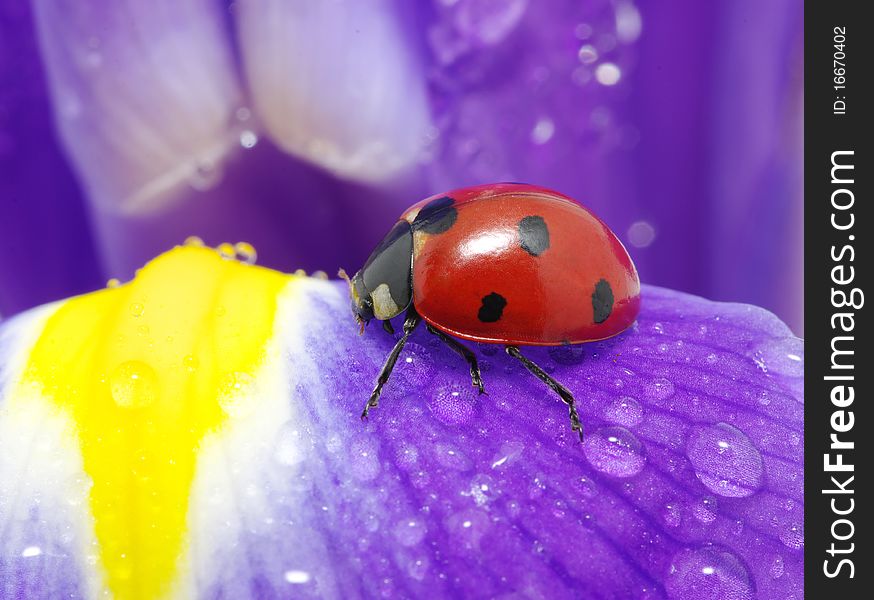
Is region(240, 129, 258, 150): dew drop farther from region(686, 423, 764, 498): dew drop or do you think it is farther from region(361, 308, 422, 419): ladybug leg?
region(686, 423, 764, 498): dew drop

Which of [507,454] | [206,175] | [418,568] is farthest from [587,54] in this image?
[418,568]

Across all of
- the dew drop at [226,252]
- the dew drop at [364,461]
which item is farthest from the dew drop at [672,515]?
the dew drop at [226,252]

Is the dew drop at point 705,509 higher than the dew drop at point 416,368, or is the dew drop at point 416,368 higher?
the dew drop at point 416,368

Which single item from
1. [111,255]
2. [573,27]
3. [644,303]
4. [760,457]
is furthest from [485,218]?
[111,255]

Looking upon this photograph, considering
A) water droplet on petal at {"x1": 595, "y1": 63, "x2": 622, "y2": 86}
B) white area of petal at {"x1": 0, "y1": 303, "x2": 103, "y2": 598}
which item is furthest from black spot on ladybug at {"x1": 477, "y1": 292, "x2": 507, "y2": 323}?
water droplet on petal at {"x1": 595, "y1": 63, "x2": 622, "y2": 86}

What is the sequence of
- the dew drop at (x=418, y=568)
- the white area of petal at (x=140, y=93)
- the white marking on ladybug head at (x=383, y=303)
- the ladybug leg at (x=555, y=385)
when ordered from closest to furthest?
the dew drop at (x=418, y=568) → the ladybug leg at (x=555, y=385) → the white marking on ladybug head at (x=383, y=303) → the white area of petal at (x=140, y=93)

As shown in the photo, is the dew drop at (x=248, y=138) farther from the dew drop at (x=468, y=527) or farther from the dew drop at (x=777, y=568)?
the dew drop at (x=777, y=568)
